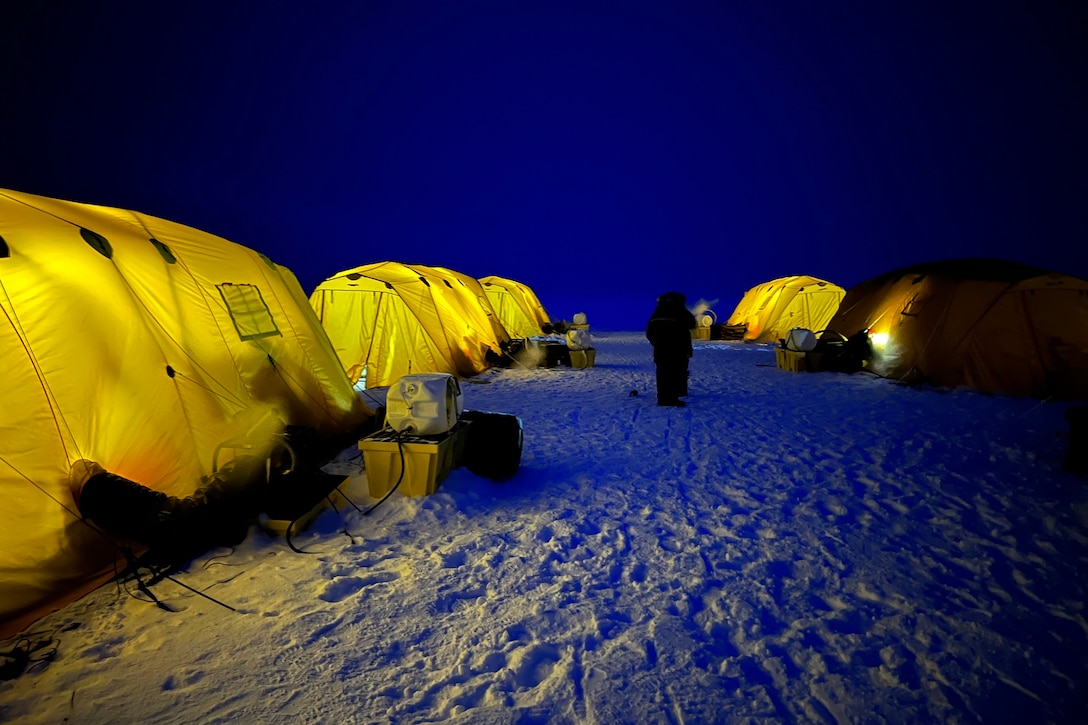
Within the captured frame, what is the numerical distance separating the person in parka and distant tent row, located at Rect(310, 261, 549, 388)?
5221 mm

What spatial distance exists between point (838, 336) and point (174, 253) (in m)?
14.7

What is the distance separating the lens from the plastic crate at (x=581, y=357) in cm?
1535

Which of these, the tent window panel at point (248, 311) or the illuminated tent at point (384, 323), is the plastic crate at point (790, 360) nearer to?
the illuminated tent at point (384, 323)

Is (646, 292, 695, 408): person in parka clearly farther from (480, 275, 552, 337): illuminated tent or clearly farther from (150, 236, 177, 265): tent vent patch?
(480, 275, 552, 337): illuminated tent

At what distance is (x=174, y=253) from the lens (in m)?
5.08

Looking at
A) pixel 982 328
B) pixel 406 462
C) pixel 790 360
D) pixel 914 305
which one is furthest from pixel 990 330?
pixel 406 462

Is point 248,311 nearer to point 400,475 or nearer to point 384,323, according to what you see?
point 400,475

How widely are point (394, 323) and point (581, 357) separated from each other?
20.2 ft

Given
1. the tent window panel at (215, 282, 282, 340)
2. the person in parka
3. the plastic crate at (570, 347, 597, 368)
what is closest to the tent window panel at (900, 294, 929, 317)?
the person in parka

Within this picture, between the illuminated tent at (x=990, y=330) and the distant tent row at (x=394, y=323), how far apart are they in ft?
35.0

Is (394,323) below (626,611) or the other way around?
the other way around

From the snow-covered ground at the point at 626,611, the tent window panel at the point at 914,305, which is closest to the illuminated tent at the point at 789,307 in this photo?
the tent window panel at the point at 914,305

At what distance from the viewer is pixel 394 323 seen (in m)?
11.3

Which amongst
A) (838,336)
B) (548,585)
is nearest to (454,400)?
(548,585)
